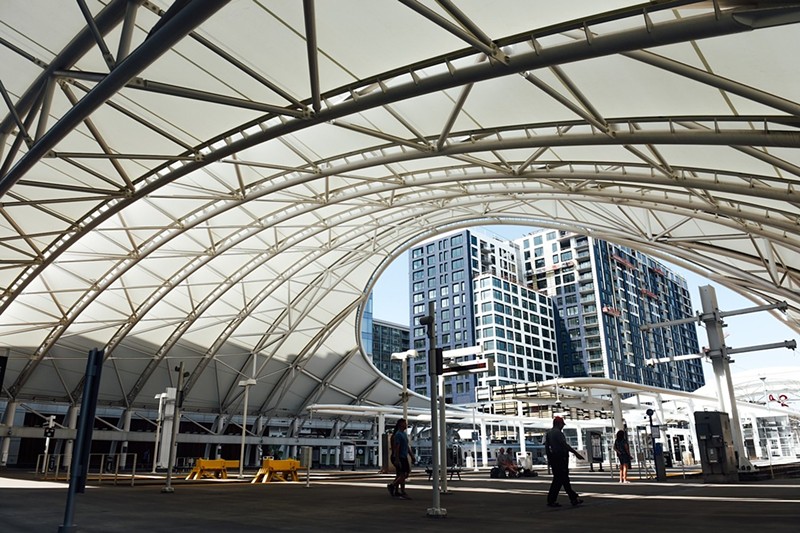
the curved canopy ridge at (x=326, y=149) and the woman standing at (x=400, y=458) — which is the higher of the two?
the curved canopy ridge at (x=326, y=149)

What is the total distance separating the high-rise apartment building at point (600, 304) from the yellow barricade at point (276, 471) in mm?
105223

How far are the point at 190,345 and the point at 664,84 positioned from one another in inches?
1432

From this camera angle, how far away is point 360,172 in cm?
2584

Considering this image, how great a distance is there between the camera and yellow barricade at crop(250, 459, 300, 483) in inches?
993

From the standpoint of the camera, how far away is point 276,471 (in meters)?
25.7

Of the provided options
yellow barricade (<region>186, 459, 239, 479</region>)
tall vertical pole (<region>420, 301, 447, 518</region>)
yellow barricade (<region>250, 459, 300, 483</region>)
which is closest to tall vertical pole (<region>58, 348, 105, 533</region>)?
tall vertical pole (<region>420, 301, 447, 518</region>)

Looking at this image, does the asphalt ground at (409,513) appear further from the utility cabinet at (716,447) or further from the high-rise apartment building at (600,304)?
the high-rise apartment building at (600,304)

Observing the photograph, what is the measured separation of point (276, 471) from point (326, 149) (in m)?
14.4

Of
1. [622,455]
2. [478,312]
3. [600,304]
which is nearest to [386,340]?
[478,312]

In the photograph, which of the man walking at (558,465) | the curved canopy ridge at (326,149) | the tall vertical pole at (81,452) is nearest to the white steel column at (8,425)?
the curved canopy ridge at (326,149)

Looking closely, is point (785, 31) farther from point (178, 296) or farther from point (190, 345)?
point (190, 345)

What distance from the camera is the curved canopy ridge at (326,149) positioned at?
12.2m

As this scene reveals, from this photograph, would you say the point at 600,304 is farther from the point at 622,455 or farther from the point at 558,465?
the point at 558,465

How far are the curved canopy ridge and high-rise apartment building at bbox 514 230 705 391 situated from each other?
310 ft
